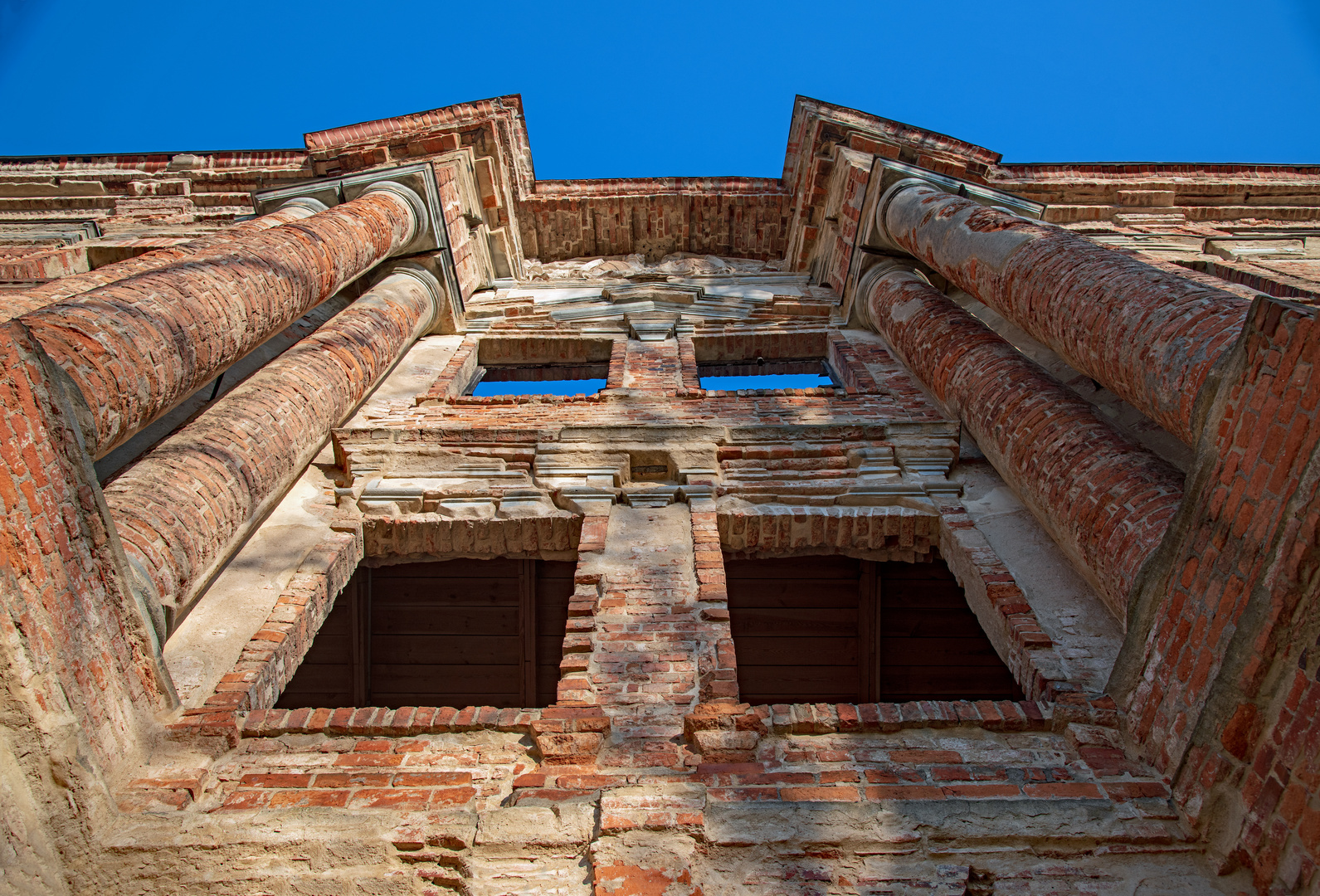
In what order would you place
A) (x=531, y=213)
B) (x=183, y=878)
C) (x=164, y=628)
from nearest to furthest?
(x=183, y=878) → (x=164, y=628) → (x=531, y=213)

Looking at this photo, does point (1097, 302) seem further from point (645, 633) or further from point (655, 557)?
point (645, 633)

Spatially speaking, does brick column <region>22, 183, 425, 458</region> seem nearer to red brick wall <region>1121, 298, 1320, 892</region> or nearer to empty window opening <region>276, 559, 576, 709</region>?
empty window opening <region>276, 559, 576, 709</region>

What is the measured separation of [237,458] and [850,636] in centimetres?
522

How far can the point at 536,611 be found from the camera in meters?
7.69

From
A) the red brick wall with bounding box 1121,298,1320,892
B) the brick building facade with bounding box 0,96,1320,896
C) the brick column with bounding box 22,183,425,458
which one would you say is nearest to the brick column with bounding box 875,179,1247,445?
the brick building facade with bounding box 0,96,1320,896

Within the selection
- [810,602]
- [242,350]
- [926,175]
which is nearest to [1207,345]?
[810,602]

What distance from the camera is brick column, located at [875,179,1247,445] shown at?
13.8ft

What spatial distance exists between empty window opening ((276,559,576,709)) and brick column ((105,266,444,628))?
194cm

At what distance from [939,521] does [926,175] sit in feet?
14.1

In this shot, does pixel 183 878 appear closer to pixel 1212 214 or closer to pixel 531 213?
pixel 531 213

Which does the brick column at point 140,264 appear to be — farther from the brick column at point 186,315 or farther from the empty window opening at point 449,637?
the empty window opening at point 449,637

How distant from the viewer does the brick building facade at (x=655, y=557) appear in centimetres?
305

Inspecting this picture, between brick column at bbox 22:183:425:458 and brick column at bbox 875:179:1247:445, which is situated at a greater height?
brick column at bbox 875:179:1247:445

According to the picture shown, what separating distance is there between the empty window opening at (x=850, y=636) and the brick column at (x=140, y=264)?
4940 mm
